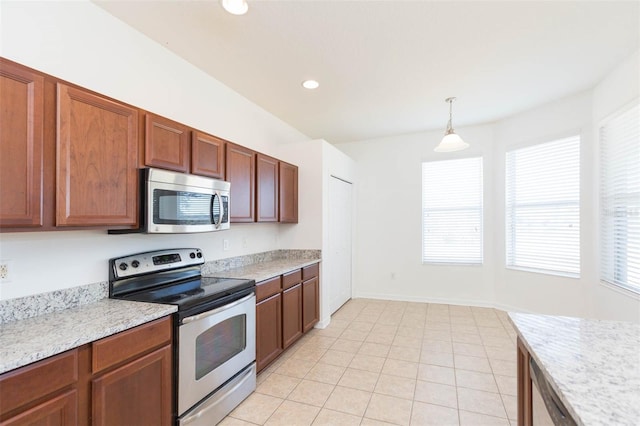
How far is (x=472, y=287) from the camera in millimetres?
4629

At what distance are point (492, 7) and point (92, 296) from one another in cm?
321

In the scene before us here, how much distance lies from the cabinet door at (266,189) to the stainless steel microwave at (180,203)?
1.84 feet

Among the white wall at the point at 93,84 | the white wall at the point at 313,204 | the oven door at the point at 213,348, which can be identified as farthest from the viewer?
the white wall at the point at 313,204

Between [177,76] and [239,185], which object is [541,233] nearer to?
[239,185]

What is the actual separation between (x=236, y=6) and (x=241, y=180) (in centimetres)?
140

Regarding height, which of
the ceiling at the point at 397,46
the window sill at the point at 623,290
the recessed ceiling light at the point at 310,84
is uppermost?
the ceiling at the point at 397,46

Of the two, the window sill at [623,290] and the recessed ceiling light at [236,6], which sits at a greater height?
the recessed ceiling light at [236,6]

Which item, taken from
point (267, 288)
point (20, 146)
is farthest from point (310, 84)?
point (20, 146)

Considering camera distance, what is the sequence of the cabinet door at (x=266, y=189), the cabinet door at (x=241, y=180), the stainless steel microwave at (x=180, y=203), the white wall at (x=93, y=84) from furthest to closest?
the cabinet door at (x=266, y=189)
the cabinet door at (x=241, y=180)
the stainless steel microwave at (x=180, y=203)
the white wall at (x=93, y=84)

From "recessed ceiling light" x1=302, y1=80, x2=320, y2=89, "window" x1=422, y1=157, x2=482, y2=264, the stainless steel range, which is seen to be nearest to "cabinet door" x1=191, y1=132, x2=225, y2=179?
the stainless steel range

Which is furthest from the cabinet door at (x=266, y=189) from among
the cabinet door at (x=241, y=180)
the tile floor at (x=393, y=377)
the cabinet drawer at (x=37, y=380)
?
the cabinet drawer at (x=37, y=380)

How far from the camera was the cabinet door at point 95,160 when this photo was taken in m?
1.48

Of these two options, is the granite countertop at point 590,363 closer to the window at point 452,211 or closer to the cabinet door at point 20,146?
the cabinet door at point 20,146

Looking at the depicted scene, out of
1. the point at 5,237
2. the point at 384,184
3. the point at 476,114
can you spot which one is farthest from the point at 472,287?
the point at 5,237
